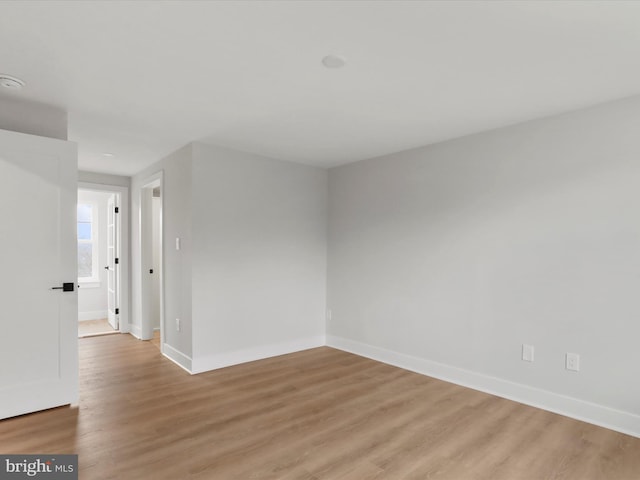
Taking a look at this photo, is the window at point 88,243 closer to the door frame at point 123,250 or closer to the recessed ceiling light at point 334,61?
the door frame at point 123,250

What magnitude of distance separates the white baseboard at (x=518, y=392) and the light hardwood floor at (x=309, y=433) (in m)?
0.10

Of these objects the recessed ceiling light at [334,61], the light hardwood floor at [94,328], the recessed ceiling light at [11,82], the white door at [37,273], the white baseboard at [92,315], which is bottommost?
the light hardwood floor at [94,328]

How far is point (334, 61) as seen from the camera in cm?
214

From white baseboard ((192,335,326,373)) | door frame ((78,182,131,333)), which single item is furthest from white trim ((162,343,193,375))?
door frame ((78,182,131,333))

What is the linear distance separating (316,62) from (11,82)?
199 centimetres

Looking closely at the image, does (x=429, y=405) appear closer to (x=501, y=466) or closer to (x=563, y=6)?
(x=501, y=466)

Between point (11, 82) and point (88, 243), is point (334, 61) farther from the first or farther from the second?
point (88, 243)

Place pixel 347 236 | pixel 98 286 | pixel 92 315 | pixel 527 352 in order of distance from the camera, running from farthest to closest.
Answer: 1. pixel 98 286
2. pixel 92 315
3. pixel 347 236
4. pixel 527 352

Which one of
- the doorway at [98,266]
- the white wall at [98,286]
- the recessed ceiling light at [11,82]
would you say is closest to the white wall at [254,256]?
the recessed ceiling light at [11,82]

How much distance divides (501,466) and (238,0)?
2.83 metres

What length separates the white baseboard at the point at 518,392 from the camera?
2604mm

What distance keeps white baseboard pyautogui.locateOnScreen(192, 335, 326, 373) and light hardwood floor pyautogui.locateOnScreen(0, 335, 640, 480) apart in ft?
0.51

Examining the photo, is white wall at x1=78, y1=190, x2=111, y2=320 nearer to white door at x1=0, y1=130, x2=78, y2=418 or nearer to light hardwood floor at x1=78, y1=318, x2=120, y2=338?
light hardwood floor at x1=78, y1=318, x2=120, y2=338

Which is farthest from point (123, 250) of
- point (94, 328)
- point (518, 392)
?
point (518, 392)
